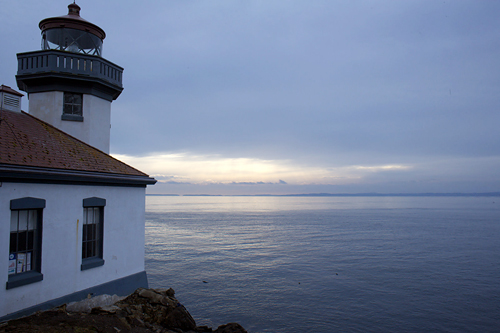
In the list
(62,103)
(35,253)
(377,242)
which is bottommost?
(377,242)

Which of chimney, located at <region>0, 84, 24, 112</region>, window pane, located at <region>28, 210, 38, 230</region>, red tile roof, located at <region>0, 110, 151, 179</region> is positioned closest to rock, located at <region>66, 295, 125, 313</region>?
window pane, located at <region>28, 210, 38, 230</region>

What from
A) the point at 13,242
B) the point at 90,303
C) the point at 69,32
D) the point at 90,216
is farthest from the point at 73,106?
the point at 90,303

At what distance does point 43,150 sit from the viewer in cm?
1094

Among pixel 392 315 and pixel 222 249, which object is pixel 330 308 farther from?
pixel 222 249

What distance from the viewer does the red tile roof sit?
9822 millimetres

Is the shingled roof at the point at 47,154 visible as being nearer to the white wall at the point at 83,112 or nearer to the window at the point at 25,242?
the window at the point at 25,242

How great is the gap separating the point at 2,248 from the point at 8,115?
5588 millimetres

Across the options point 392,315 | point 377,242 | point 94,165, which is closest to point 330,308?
point 392,315

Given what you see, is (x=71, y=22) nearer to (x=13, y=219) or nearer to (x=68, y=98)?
(x=68, y=98)

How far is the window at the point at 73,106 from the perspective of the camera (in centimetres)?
1509

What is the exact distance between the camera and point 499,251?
37.0 m

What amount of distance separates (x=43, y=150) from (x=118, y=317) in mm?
6140

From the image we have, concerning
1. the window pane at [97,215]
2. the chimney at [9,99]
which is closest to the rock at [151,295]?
the window pane at [97,215]

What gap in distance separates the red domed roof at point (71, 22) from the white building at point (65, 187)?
5 cm
